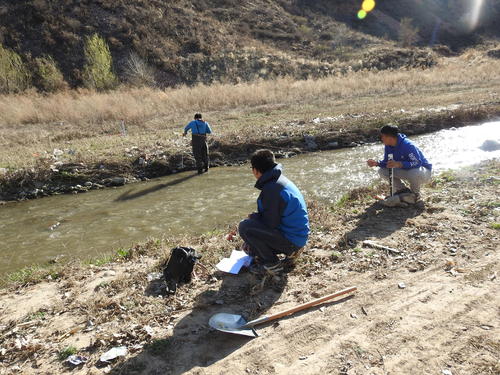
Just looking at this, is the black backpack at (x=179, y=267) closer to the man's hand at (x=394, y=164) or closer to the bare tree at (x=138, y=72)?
the man's hand at (x=394, y=164)

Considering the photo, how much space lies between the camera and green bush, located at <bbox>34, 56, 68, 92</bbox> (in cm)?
2645

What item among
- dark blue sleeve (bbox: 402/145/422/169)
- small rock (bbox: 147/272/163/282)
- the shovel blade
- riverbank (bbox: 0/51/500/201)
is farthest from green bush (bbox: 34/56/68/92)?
the shovel blade

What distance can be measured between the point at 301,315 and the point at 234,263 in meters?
1.22

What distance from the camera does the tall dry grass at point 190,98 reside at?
17844mm

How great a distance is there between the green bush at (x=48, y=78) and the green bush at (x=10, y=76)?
105 cm

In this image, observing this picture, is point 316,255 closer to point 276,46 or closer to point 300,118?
point 300,118

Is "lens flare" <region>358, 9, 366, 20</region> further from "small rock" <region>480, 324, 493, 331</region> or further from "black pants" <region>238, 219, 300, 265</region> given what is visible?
"small rock" <region>480, 324, 493, 331</region>

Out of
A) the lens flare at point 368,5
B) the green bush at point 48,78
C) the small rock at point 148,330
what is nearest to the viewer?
the small rock at point 148,330

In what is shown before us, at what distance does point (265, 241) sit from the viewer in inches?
187

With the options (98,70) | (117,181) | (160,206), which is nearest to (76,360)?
(160,206)

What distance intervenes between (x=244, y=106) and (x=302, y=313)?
16.9m

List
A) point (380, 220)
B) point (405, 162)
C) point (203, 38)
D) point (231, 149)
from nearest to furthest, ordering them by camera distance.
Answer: point (380, 220) < point (405, 162) < point (231, 149) < point (203, 38)

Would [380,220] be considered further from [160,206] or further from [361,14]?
[361,14]

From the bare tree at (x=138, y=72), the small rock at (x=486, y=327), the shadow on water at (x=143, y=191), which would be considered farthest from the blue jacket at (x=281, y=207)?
the bare tree at (x=138, y=72)
